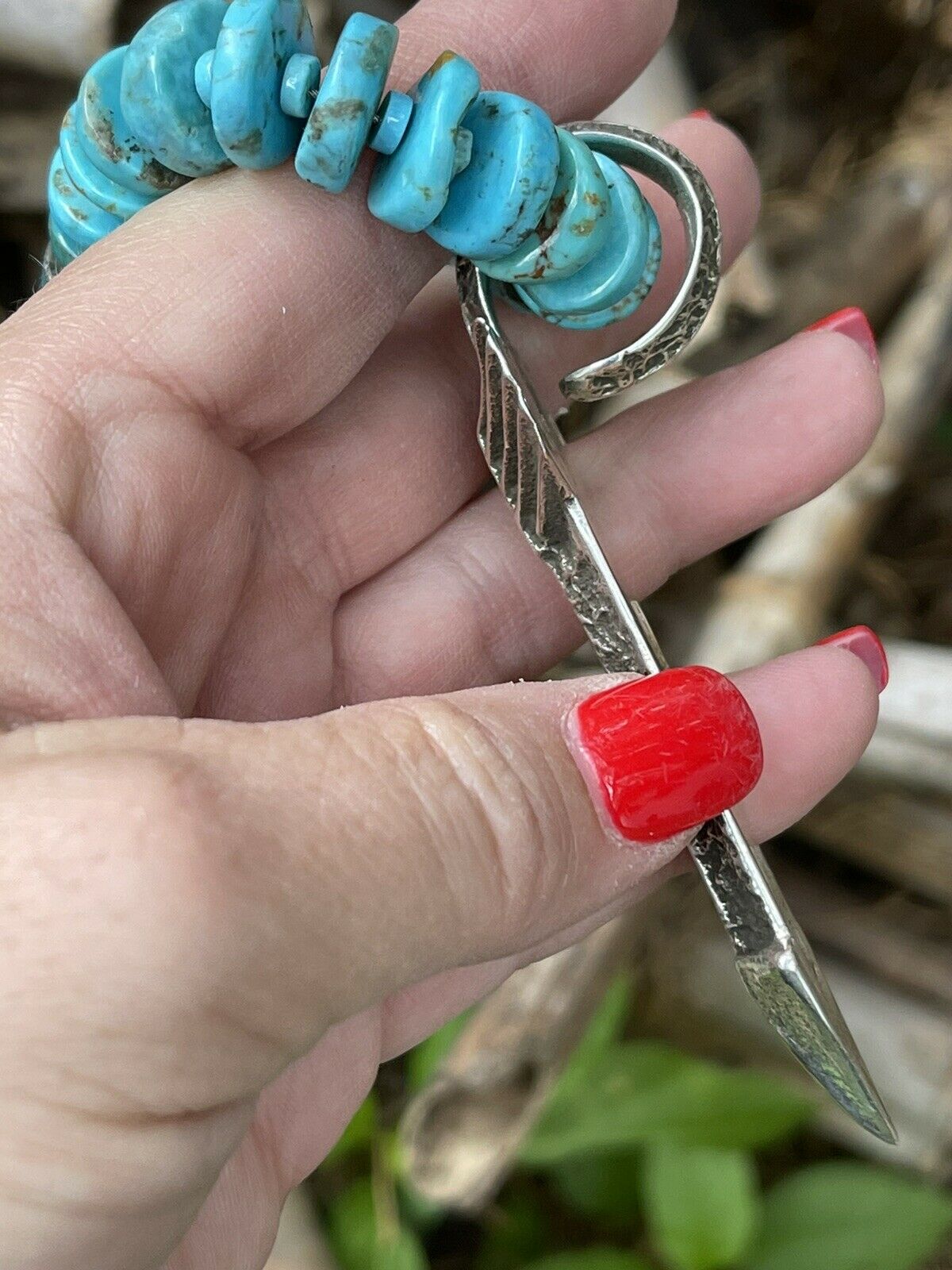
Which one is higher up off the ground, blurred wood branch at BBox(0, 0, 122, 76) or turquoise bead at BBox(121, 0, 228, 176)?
turquoise bead at BBox(121, 0, 228, 176)

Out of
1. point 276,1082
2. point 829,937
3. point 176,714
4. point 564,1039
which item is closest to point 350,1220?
point 564,1039

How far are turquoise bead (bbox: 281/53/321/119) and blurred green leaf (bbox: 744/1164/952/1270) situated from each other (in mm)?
973

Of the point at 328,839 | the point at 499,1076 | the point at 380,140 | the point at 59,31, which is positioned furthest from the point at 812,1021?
the point at 59,31

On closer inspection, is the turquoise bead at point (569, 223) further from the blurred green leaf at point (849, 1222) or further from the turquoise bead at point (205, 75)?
the blurred green leaf at point (849, 1222)

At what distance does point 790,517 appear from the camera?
1.21m

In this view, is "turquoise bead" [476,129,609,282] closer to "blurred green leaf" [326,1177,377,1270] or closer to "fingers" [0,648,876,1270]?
"fingers" [0,648,876,1270]

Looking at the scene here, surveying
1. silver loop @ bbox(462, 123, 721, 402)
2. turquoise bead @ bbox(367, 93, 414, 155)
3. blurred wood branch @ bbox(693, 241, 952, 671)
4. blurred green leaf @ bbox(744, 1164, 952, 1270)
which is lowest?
blurred green leaf @ bbox(744, 1164, 952, 1270)

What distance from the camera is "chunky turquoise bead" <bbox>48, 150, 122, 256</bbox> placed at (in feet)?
2.39

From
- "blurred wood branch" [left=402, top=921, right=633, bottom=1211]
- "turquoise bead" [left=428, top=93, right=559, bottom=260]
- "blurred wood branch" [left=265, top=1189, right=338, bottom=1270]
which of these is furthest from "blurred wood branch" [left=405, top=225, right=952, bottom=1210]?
"turquoise bead" [left=428, top=93, right=559, bottom=260]

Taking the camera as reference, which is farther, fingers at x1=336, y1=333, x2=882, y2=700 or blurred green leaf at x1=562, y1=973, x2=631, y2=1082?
blurred green leaf at x1=562, y1=973, x2=631, y2=1082

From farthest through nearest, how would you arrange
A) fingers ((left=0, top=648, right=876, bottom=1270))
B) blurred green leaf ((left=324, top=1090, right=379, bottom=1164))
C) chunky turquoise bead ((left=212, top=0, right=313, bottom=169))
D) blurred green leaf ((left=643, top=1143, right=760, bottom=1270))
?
blurred green leaf ((left=324, top=1090, right=379, bottom=1164))
blurred green leaf ((left=643, top=1143, right=760, bottom=1270))
chunky turquoise bead ((left=212, top=0, right=313, bottom=169))
fingers ((left=0, top=648, right=876, bottom=1270))

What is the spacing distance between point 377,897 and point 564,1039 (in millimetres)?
605

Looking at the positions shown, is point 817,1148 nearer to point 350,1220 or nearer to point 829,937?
point 829,937

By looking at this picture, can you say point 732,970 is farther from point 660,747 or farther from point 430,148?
point 430,148
